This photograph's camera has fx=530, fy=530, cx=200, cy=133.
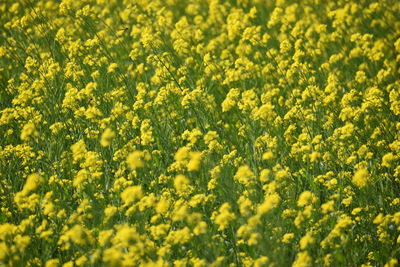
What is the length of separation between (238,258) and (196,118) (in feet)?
5.42

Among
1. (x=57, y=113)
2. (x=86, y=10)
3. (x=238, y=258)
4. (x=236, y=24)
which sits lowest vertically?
(x=238, y=258)

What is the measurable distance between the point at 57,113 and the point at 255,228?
2.86 meters

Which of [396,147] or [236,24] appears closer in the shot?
[396,147]

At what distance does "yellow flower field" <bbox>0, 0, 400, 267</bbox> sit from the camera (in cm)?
336

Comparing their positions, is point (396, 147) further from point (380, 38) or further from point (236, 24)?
point (380, 38)

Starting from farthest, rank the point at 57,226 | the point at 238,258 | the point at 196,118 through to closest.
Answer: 1. the point at 196,118
2. the point at 57,226
3. the point at 238,258

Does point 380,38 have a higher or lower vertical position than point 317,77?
higher

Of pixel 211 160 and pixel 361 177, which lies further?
pixel 211 160

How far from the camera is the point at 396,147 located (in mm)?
4062

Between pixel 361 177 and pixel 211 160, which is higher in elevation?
pixel 211 160

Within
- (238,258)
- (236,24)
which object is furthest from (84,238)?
(236,24)

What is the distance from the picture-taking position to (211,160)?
403cm

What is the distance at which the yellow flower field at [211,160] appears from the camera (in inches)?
132

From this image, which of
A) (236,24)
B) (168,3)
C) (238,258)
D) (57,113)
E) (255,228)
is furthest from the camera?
(168,3)
